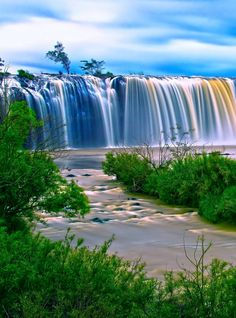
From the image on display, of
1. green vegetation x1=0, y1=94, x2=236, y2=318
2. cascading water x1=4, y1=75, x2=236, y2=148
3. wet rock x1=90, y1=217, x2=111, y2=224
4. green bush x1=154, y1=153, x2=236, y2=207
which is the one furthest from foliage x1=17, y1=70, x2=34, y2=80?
green vegetation x1=0, y1=94, x2=236, y2=318

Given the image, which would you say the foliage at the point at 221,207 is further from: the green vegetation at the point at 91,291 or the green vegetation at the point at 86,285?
the green vegetation at the point at 91,291

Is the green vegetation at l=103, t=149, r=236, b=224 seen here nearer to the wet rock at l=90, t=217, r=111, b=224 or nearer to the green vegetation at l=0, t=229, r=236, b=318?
the wet rock at l=90, t=217, r=111, b=224

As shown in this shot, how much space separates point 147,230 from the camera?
9219 millimetres

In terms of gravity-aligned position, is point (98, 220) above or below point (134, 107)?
below

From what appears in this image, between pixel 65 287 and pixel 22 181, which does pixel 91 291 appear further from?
pixel 22 181

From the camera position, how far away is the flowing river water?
7.29m

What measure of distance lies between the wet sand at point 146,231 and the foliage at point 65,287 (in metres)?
2.24

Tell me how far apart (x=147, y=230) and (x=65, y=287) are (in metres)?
5.37

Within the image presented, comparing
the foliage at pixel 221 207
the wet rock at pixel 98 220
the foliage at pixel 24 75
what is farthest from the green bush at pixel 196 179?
the foliage at pixel 24 75

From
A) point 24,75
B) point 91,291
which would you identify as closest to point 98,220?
point 91,291

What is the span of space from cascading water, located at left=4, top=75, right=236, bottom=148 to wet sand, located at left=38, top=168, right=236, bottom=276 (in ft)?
81.7

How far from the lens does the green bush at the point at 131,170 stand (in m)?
13.7

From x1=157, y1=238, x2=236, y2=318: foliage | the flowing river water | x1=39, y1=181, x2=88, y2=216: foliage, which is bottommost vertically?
the flowing river water

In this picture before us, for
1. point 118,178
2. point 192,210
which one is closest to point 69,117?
point 118,178
